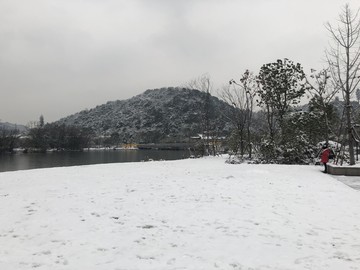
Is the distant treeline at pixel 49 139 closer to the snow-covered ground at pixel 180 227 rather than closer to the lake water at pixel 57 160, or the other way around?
the lake water at pixel 57 160

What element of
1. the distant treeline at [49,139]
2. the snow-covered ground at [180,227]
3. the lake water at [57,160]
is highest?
the distant treeline at [49,139]

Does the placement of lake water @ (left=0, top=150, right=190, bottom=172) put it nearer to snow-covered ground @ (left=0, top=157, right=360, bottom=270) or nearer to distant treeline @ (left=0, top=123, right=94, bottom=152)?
distant treeline @ (left=0, top=123, right=94, bottom=152)

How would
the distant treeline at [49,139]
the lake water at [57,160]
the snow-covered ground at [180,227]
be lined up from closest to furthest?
the snow-covered ground at [180,227], the lake water at [57,160], the distant treeline at [49,139]

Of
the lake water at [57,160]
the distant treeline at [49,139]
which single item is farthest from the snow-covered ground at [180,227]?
the distant treeline at [49,139]

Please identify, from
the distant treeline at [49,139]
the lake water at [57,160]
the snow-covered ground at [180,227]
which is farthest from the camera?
the distant treeline at [49,139]

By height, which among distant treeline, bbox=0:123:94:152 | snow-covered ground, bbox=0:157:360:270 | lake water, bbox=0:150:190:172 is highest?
distant treeline, bbox=0:123:94:152

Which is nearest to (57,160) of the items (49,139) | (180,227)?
(49,139)

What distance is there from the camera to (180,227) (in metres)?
5.45

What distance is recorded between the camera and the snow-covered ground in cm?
408

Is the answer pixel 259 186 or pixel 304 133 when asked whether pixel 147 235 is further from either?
pixel 304 133

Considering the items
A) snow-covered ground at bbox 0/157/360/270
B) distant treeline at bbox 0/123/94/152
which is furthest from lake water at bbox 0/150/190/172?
snow-covered ground at bbox 0/157/360/270

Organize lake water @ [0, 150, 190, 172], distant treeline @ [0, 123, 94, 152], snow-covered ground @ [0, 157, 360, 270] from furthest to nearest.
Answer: distant treeline @ [0, 123, 94, 152]
lake water @ [0, 150, 190, 172]
snow-covered ground @ [0, 157, 360, 270]

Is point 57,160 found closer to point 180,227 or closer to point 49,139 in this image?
point 49,139

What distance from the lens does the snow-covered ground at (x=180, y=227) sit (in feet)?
13.4
